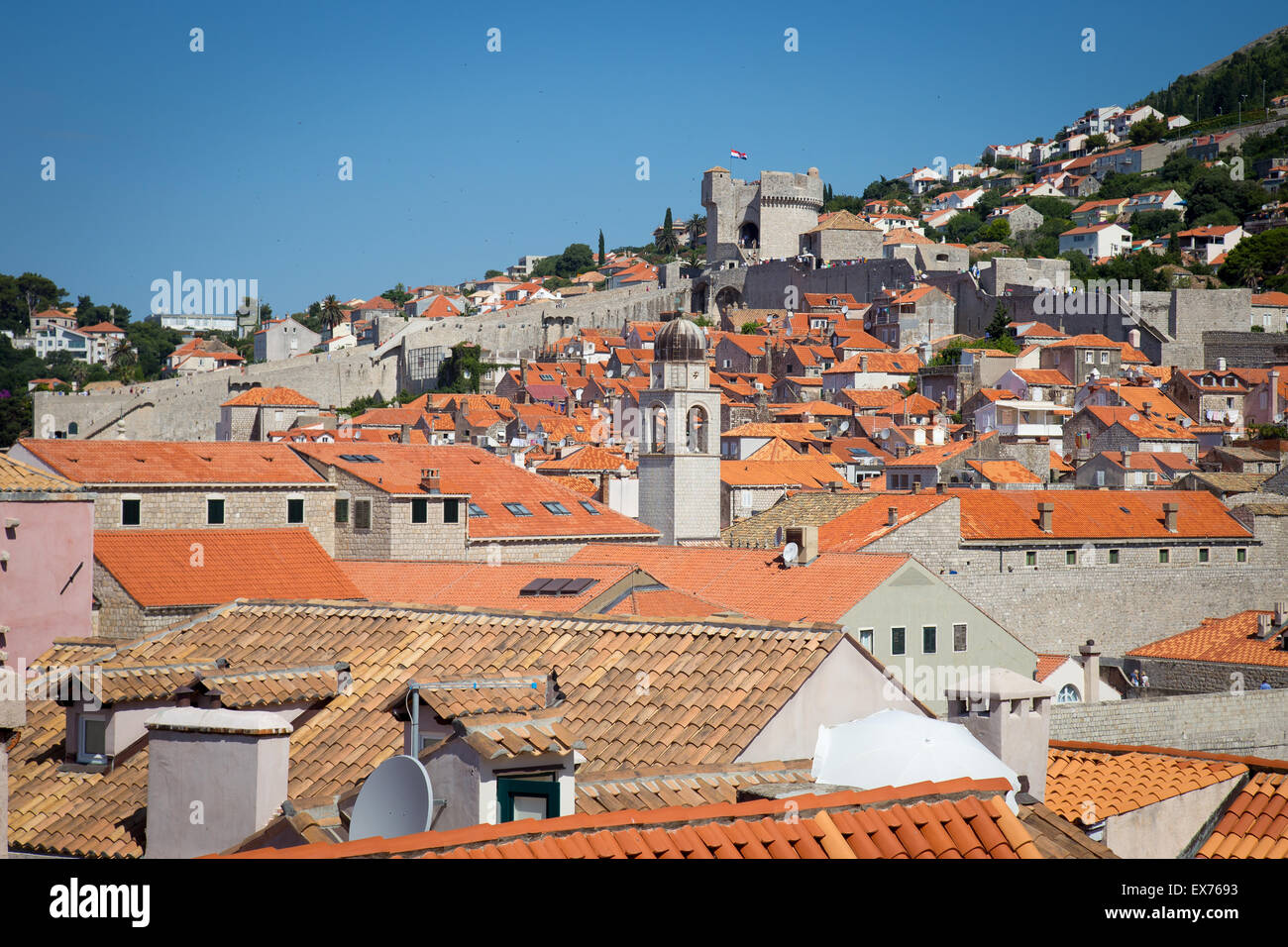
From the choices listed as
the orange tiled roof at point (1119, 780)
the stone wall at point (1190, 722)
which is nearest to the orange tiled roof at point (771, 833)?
the orange tiled roof at point (1119, 780)

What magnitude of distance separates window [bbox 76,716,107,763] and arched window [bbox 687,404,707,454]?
1956 cm

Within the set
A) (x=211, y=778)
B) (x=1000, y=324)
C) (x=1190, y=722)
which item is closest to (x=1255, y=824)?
(x=211, y=778)

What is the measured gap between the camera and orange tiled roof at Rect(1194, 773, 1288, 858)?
7859 mm

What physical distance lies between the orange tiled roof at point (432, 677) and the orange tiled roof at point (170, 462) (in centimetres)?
1262

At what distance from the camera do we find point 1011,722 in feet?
27.8

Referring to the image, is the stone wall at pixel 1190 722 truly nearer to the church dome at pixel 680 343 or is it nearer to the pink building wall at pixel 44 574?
the pink building wall at pixel 44 574

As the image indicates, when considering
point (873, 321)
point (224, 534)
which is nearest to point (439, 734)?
point (224, 534)

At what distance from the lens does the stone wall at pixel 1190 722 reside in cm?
1591

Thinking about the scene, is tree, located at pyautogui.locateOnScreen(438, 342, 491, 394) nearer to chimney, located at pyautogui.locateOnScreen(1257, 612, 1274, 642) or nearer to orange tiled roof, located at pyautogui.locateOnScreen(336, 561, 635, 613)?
orange tiled roof, located at pyautogui.locateOnScreen(336, 561, 635, 613)

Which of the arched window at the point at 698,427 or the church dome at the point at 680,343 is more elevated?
the church dome at the point at 680,343

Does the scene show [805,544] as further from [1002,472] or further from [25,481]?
[1002,472]

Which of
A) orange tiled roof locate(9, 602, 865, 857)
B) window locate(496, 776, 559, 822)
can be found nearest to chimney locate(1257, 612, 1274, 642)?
orange tiled roof locate(9, 602, 865, 857)
